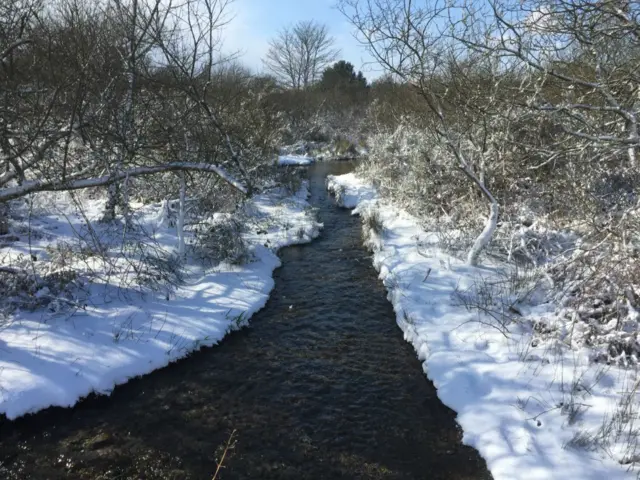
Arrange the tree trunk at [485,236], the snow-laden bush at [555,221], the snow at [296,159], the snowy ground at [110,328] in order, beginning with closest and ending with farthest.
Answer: the snowy ground at [110,328] → the snow-laden bush at [555,221] → the tree trunk at [485,236] → the snow at [296,159]

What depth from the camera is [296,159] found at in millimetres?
27703

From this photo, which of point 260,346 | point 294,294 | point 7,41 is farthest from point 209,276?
point 7,41

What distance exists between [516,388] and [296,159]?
79.9ft

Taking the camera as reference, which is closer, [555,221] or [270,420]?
[270,420]

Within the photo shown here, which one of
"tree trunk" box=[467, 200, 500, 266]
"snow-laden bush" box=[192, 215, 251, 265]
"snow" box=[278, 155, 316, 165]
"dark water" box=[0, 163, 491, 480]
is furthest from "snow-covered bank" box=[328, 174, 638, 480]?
"snow" box=[278, 155, 316, 165]

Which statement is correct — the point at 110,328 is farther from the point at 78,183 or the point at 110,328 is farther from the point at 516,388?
the point at 516,388

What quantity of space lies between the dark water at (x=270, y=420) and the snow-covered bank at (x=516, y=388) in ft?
0.83

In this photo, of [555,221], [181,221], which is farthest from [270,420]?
[555,221]

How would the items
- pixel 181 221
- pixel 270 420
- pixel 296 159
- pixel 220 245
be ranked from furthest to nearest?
pixel 296 159, pixel 220 245, pixel 181 221, pixel 270 420

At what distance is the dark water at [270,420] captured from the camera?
398cm

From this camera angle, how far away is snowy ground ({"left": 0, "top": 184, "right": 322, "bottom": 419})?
4.77 metres

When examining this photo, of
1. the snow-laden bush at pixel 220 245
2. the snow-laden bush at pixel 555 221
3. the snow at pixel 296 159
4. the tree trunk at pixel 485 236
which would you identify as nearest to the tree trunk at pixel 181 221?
the snow-laden bush at pixel 220 245

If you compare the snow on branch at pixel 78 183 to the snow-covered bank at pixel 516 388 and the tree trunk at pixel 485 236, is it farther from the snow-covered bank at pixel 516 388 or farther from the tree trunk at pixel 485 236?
the tree trunk at pixel 485 236

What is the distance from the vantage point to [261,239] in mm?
10625
